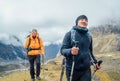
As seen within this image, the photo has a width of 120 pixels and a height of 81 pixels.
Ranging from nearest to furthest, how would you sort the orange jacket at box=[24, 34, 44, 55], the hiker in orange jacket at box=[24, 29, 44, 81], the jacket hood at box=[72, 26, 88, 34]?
1. the jacket hood at box=[72, 26, 88, 34]
2. the hiker in orange jacket at box=[24, 29, 44, 81]
3. the orange jacket at box=[24, 34, 44, 55]

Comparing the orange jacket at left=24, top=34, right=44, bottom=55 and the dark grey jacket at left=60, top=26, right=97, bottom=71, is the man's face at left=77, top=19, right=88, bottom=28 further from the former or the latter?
the orange jacket at left=24, top=34, right=44, bottom=55

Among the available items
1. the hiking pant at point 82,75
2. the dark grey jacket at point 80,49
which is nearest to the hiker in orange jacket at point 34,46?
the dark grey jacket at point 80,49

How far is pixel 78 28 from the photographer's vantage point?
43.0ft

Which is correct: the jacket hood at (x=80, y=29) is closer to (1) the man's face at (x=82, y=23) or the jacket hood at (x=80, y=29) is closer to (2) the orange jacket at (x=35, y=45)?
(1) the man's face at (x=82, y=23)

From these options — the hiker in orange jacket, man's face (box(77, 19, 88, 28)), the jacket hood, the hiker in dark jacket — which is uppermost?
man's face (box(77, 19, 88, 28))

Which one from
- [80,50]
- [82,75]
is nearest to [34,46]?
[82,75]

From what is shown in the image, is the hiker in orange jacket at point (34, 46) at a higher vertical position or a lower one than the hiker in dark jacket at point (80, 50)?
lower

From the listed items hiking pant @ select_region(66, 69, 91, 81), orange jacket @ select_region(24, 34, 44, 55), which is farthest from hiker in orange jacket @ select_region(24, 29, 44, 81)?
hiking pant @ select_region(66, 69, 91, 81)

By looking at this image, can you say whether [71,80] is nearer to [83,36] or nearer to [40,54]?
[83,36]

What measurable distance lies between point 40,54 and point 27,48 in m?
1.29

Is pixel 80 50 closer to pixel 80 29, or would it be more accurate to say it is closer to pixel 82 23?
pixel 80 29

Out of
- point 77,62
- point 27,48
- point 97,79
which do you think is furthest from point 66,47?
point 97,79

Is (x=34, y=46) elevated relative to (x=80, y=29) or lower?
lower

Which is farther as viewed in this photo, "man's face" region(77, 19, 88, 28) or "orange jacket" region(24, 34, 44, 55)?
"orange jacket" region(24, 34, 44, 55)
